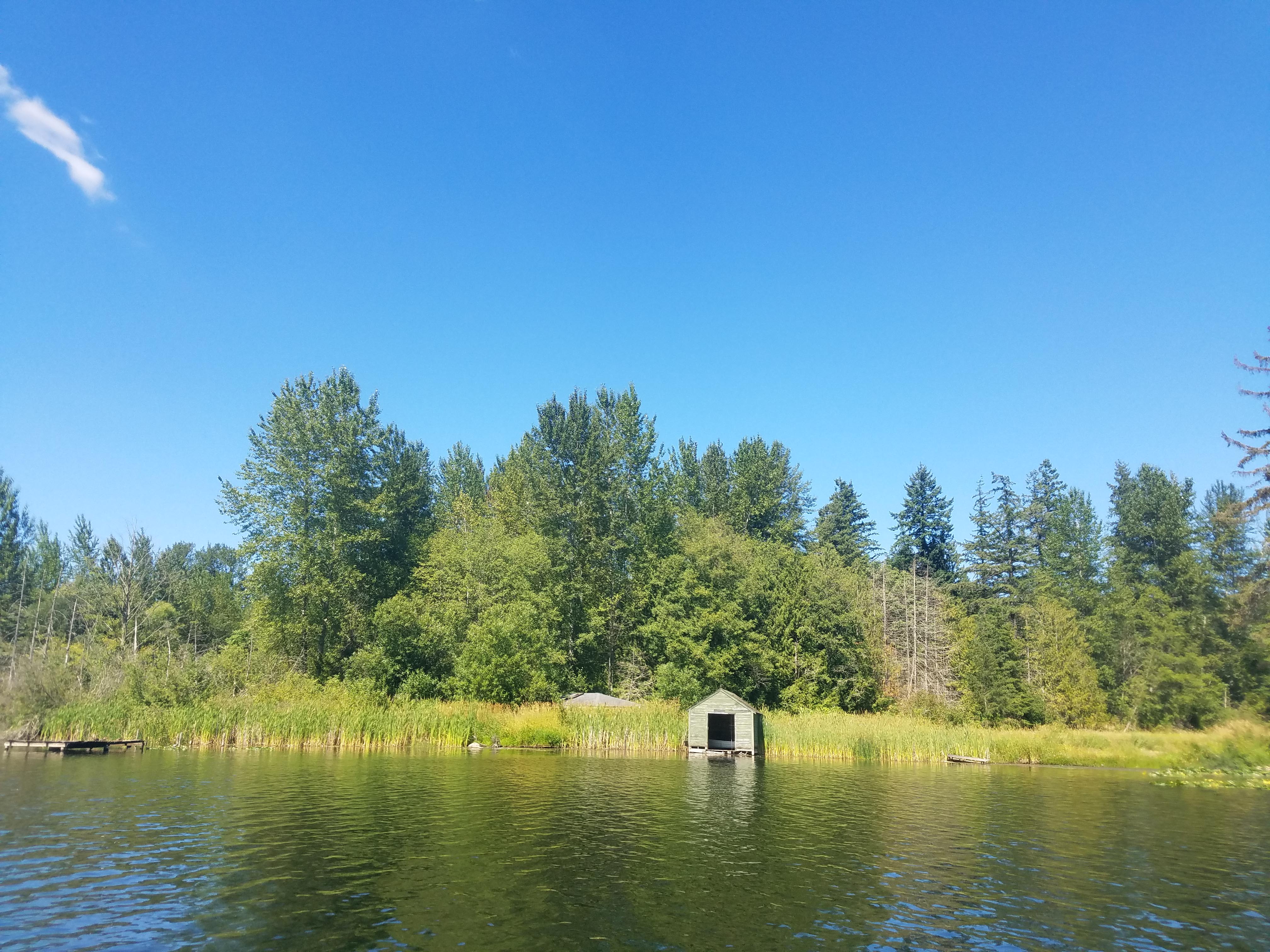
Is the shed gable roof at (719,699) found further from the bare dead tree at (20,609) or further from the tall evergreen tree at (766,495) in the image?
the bare dead tree at (20,609)

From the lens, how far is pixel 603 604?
59.1 metres

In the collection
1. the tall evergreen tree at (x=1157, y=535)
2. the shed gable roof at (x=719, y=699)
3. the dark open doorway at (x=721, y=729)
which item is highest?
the tall evergreen tree at (x=1157, y=535)

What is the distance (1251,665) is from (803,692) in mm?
30948

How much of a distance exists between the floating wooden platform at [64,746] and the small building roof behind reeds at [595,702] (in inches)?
879

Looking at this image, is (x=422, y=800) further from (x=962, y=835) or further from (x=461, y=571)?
(x=461, y=571)

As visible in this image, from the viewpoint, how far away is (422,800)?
2100cm

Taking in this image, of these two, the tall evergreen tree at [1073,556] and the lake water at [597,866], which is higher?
the tall evergreen tree at [1073,556]

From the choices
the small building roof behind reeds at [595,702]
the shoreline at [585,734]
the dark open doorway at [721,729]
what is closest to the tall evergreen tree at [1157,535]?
the shoreline at [585,734]

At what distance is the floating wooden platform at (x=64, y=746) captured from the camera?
33.2m

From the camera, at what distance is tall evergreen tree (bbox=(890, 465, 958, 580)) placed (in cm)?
8106

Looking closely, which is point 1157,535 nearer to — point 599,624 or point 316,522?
point 599,624

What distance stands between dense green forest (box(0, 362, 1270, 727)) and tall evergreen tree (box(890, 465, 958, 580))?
742cm

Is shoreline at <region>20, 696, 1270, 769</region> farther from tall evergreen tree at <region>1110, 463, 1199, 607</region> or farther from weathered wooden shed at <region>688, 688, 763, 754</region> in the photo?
tall evergreen tree at <region>1110, 463, 1199, 607</region>

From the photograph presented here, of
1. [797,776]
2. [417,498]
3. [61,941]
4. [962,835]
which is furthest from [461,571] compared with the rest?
[61,941]
